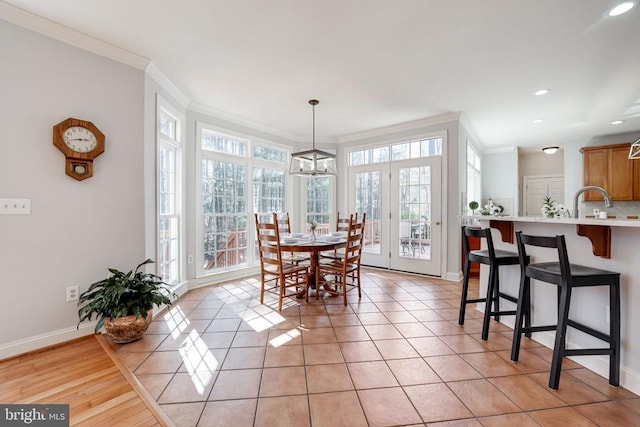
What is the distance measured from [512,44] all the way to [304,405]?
3303 mm

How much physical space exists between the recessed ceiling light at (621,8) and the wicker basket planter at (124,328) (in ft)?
14.3

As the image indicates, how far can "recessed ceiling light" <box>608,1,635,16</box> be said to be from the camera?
193 cm

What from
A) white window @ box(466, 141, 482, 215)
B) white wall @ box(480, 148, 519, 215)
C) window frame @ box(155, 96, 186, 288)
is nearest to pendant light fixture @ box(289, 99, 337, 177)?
window frame @ box(155, 96, 186, 288)

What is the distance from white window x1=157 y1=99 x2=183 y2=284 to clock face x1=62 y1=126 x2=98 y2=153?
0.64 metres

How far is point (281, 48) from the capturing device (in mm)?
2502

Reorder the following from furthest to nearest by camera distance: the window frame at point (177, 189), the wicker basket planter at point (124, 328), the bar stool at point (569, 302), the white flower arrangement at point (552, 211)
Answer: the window frame at point (177, 189), the white flower arrangement at point (552, 211), the wicker basket planter at point (124, 328), the bar stool at point (569, 302)

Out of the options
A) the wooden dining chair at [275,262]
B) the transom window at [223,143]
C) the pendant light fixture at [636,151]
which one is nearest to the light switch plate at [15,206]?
the wooden dining chair at [275,262]

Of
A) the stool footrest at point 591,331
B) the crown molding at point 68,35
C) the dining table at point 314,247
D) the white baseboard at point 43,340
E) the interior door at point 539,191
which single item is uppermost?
the crown molding at point 68,35

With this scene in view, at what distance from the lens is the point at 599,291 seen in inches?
74.2

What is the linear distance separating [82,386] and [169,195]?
218cm

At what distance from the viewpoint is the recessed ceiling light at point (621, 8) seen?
193 cm

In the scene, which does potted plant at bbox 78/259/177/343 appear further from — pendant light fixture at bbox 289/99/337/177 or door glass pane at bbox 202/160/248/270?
pendant light fixture at bbox 289/99/337/177

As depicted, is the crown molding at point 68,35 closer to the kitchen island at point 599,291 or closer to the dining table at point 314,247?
the dining table at point 314,247

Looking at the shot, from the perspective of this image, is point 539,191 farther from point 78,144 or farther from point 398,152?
point 78,144
